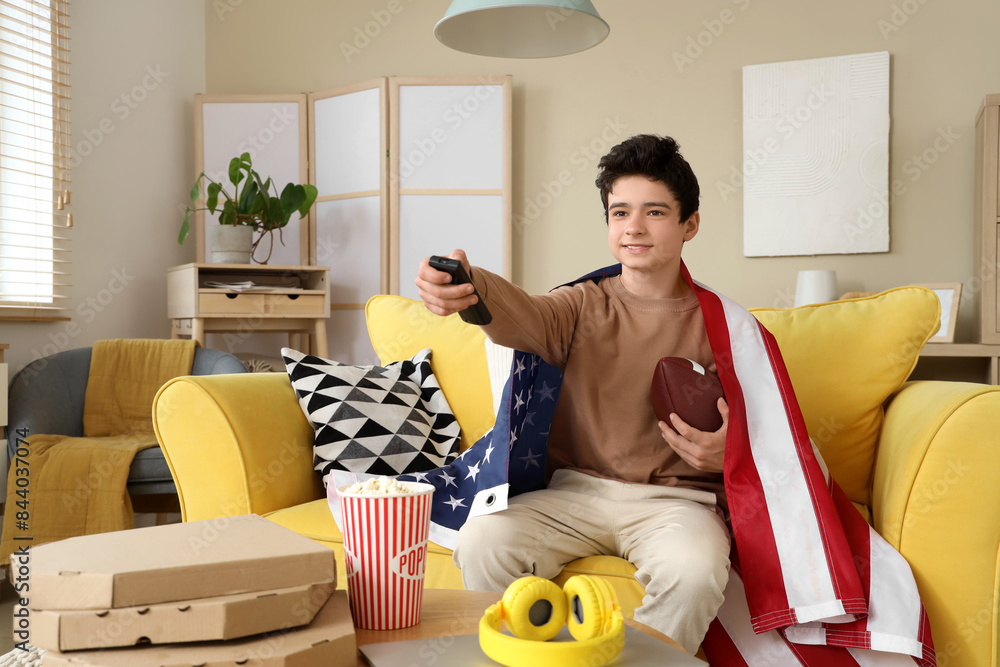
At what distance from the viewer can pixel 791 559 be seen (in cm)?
127

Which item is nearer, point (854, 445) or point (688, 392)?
point (688, 392)

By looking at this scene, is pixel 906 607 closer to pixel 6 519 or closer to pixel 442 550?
pixel 442 550

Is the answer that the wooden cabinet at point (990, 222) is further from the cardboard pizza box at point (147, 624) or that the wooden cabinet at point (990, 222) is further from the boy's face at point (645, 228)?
the cardboard pizza box at point (147, 624)

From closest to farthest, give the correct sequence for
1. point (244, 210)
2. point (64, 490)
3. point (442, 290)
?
1. point (442, 290)
2. point (64, 490)
3. point (244, 210)

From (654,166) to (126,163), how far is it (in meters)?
2.82

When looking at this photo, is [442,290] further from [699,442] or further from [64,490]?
[64,490]

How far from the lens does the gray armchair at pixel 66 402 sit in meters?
2.40

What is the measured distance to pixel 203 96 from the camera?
12.5 feet

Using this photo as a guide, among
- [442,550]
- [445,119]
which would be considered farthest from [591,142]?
[442,550]

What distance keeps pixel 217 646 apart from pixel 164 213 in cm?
351

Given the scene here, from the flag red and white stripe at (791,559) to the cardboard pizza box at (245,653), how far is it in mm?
811

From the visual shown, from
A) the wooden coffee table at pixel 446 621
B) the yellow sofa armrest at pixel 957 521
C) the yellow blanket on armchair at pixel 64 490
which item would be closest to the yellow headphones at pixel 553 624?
the wooden coffee table at pixel 446 621

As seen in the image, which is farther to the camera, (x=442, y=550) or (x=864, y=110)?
(x=864, y=110)

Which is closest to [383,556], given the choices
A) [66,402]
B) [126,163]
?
[66,402]
